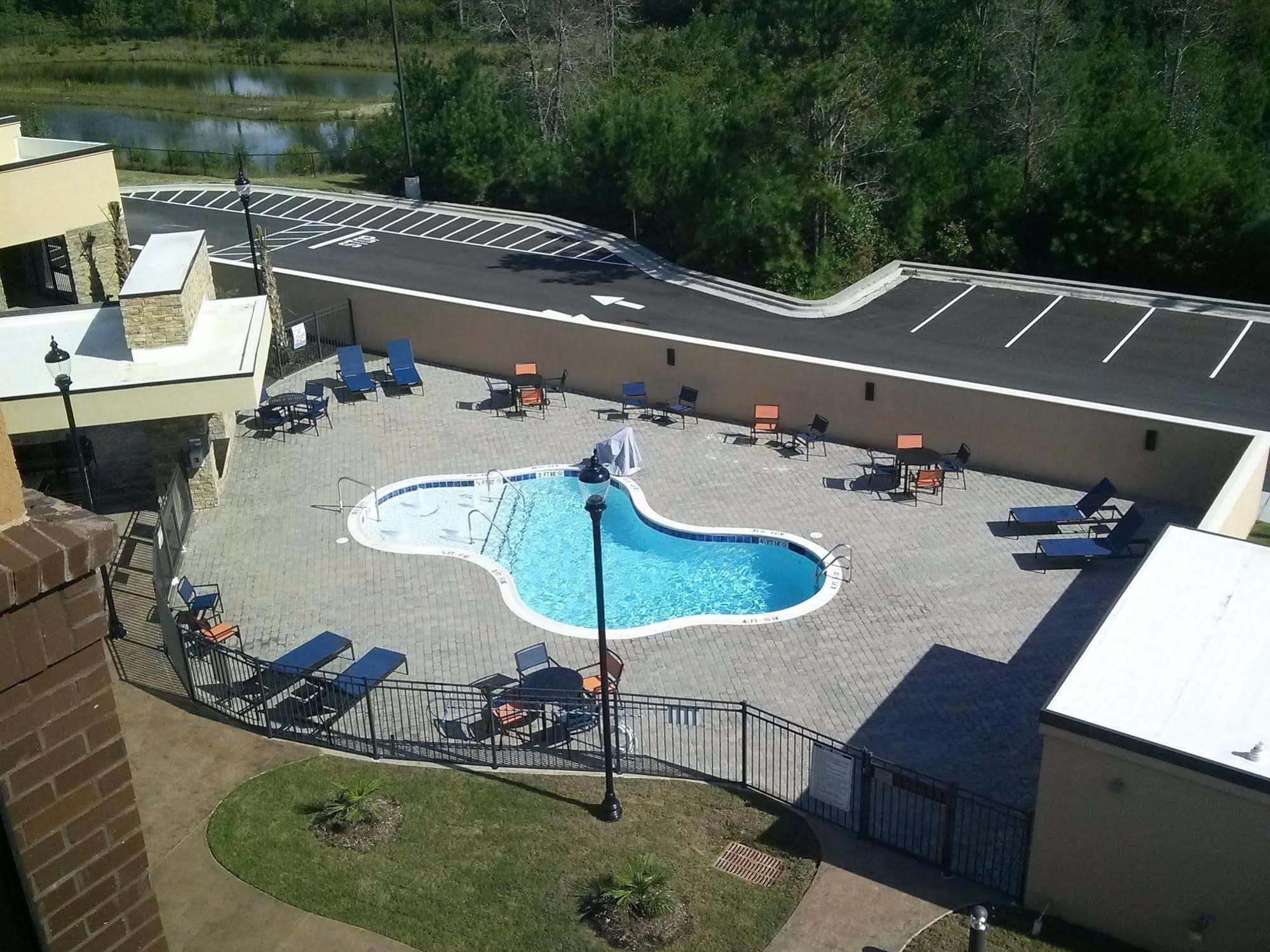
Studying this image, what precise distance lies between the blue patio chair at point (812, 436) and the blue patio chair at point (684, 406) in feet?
7.54

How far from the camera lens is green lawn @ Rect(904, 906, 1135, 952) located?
11977mm

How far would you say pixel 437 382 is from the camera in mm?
28109

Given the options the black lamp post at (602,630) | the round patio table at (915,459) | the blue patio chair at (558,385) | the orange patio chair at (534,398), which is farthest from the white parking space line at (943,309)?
the black lamp post at (602,630)

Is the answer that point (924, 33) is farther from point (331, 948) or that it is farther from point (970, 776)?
point (331, 948)

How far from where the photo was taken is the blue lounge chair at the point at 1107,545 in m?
19.4

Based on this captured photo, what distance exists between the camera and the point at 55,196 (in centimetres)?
2716

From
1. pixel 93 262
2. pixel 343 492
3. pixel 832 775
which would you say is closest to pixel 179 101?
pixel 93 262

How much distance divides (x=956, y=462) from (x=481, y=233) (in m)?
22.4

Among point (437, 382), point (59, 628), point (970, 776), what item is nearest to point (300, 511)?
point (437, 382)

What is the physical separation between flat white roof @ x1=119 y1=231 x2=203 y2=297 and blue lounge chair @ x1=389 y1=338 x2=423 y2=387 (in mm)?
4989

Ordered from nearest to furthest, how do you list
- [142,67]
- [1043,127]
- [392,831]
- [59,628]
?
[59,628], [392,831], [1043,127], [142,67]

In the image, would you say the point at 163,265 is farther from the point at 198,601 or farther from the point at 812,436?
the point at 812,436

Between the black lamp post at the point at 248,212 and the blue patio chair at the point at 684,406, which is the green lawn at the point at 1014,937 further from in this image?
the black lamp post at the point at 248,212

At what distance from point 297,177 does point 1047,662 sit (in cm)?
4231
